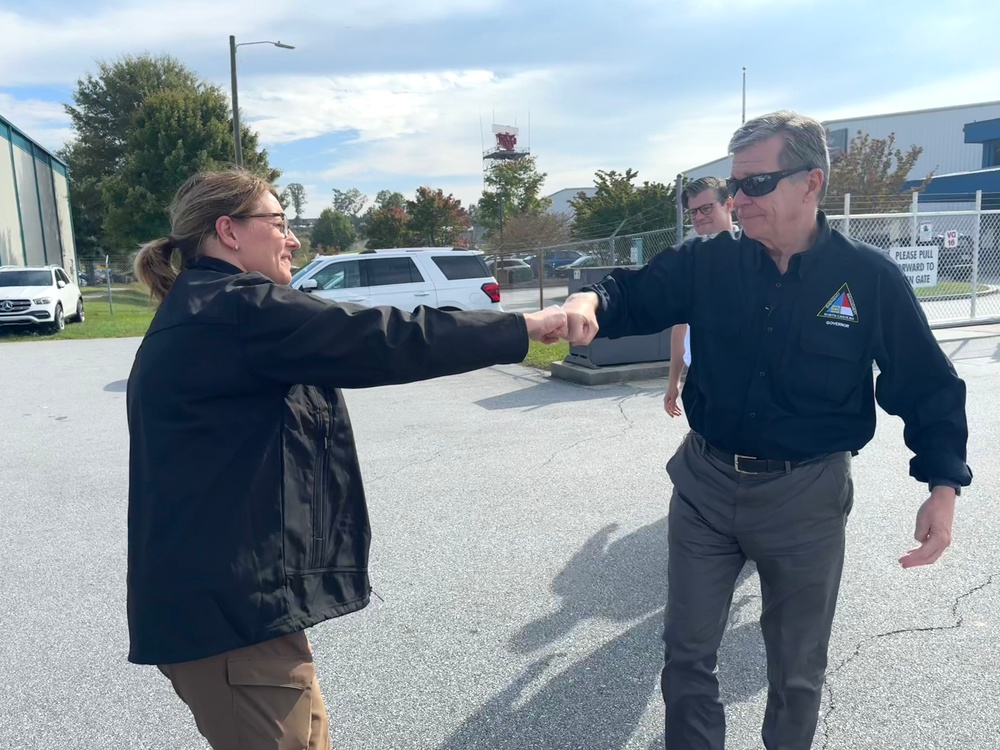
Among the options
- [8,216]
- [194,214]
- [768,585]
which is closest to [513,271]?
[8,216]

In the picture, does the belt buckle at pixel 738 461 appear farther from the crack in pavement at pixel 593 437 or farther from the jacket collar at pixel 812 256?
the crack in pavement at pixel 593 437

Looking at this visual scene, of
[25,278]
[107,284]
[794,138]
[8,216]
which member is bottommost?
[107,284]

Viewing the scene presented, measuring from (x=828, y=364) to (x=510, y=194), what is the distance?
45977mm

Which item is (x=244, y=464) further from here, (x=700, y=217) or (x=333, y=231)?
(x=333, y=231)

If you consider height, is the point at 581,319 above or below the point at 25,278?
below

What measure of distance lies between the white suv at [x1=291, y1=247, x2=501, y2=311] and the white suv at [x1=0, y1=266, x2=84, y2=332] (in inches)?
321

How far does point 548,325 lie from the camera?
228 centimetres

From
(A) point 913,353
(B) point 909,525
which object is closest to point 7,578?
(A) point 913,353

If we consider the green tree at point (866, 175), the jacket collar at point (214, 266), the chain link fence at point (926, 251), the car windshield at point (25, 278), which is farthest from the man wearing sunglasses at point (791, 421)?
the green tree at point (866, 175)

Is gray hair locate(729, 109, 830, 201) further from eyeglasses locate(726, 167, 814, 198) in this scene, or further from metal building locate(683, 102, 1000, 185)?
metal building locate(683, 102, 1000, 185)

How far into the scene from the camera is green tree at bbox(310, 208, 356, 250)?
197 feet

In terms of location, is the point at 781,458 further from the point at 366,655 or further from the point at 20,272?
the point at 20,272

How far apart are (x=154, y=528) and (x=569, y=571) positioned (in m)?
2.87

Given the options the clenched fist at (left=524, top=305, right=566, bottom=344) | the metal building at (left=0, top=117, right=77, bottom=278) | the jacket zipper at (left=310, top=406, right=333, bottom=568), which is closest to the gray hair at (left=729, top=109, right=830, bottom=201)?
the clenched fist at (left=524, top=305, right=566, bottom=344)
